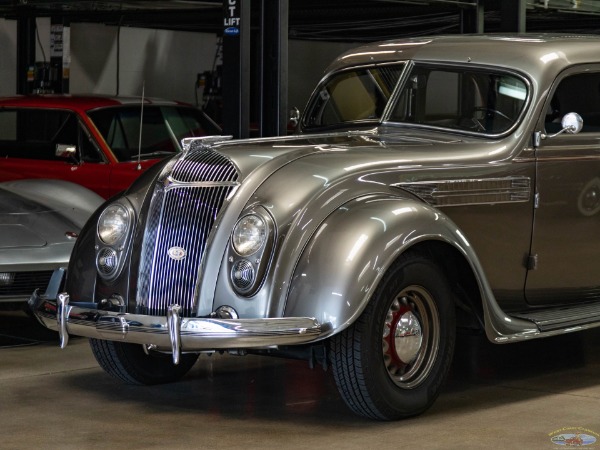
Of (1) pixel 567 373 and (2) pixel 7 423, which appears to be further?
(1) pixel 567 373

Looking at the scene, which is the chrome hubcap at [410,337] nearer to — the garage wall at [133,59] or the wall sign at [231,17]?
the wall sign at [231,17]

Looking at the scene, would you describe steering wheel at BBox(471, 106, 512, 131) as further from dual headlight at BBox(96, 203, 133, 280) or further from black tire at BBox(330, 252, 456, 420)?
dual headlight at BBox(96, 203, 133, 280)

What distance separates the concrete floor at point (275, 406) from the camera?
17.2 ft

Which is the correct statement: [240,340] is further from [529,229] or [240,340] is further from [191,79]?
[191,79]

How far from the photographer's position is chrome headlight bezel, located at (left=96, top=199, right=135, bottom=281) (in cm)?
584

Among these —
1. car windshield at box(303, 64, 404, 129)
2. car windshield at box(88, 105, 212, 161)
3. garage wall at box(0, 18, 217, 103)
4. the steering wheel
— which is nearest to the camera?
the steering wheel

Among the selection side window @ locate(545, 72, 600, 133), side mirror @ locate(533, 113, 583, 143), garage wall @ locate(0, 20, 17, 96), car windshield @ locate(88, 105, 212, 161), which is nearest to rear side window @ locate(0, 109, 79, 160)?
car windshield @ locate(88, 105, 212, 161)

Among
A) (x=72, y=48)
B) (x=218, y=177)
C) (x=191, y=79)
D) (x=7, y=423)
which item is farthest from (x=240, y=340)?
(x=191, y=79)

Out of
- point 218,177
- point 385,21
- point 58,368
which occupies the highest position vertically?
point 385,21

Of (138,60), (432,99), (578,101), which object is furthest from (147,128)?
(138,60)

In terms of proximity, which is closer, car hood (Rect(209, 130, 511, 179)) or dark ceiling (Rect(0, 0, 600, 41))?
car hood (Rect(209, 130, 511, 179))

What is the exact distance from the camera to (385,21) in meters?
16.0

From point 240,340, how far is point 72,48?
43.9 ft

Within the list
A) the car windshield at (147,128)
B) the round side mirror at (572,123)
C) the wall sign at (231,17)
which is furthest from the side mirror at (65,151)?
the round side mirror at (572,123)
